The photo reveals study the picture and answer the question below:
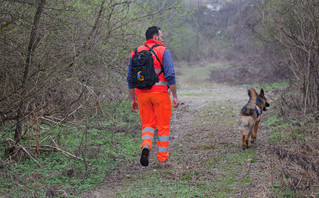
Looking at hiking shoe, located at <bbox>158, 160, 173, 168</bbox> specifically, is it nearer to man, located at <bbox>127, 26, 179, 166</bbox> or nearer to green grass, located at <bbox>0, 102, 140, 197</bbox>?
man, located at <bbox>127, 26, 179, 166</bbox>

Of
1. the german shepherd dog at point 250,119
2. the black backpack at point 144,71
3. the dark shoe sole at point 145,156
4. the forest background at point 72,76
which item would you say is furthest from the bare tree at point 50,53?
the german shepherd dog at point 250,119

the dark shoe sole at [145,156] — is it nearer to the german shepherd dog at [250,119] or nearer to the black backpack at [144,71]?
the black backpack at [144,71]

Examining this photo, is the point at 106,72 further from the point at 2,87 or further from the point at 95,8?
the point at 2,87

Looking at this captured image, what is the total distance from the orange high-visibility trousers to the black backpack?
0.66 feet

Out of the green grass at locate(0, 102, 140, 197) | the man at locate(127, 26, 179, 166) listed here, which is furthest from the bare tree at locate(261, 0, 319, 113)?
the green grass at locate(0, 102, 140, 197)

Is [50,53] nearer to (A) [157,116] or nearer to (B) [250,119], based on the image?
(A) [157,116]

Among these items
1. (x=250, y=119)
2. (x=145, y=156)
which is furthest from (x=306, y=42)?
(x=145, y=156)

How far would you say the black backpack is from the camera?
5.34m

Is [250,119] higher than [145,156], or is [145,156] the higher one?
Answer: [250,119]

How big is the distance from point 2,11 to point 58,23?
142 cm

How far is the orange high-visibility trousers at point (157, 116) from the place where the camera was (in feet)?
17.9

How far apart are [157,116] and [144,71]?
0.79 meters

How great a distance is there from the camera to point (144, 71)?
5.35 metres


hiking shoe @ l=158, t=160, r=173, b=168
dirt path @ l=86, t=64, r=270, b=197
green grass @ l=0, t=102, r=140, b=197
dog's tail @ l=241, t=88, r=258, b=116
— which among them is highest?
dog's tail @ l=241, t=88, r=258, b=116
